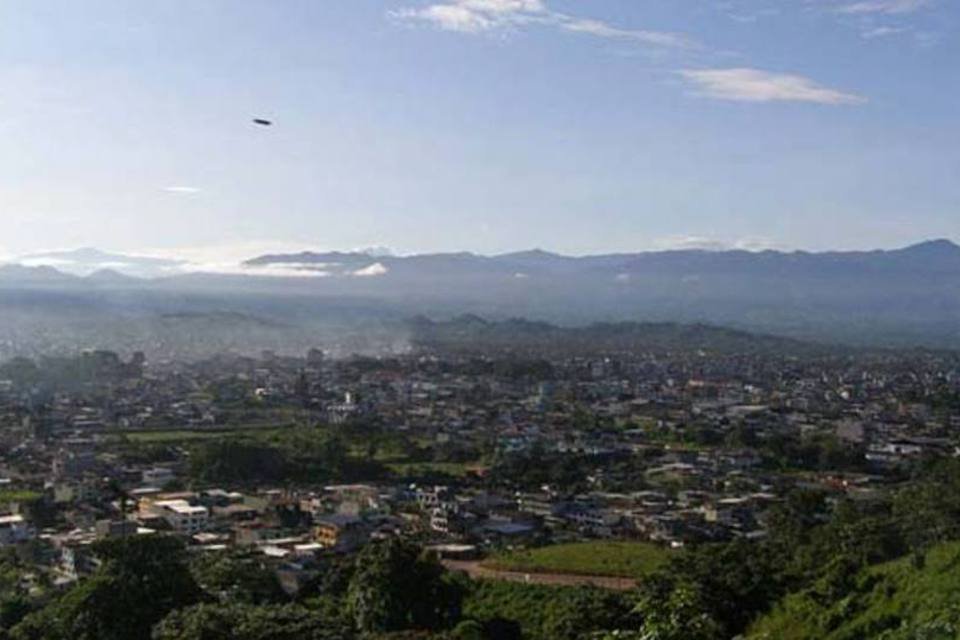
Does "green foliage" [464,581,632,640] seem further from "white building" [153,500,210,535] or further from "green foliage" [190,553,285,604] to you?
"white building" [153,500,210,535]

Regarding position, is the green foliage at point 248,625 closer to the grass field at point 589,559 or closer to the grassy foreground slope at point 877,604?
the grassy foreground slope at point 877,604

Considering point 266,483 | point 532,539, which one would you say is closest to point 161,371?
point 266,483

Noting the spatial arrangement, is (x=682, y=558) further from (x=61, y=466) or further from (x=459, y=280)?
(x=459, y=280)

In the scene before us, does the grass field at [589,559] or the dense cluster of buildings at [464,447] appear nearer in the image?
the grass field at [589,559]

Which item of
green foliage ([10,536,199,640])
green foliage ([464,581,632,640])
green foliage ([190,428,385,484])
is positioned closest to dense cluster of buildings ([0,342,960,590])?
green foliage ([190,428,385,484])

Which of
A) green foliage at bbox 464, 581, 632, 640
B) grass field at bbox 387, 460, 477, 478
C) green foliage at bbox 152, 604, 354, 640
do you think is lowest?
grass field at bbox 387, 460, 477, 478

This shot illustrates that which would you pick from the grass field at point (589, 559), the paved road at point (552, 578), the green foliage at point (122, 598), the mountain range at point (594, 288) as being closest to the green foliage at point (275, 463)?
the grass field at point (589, 559)
